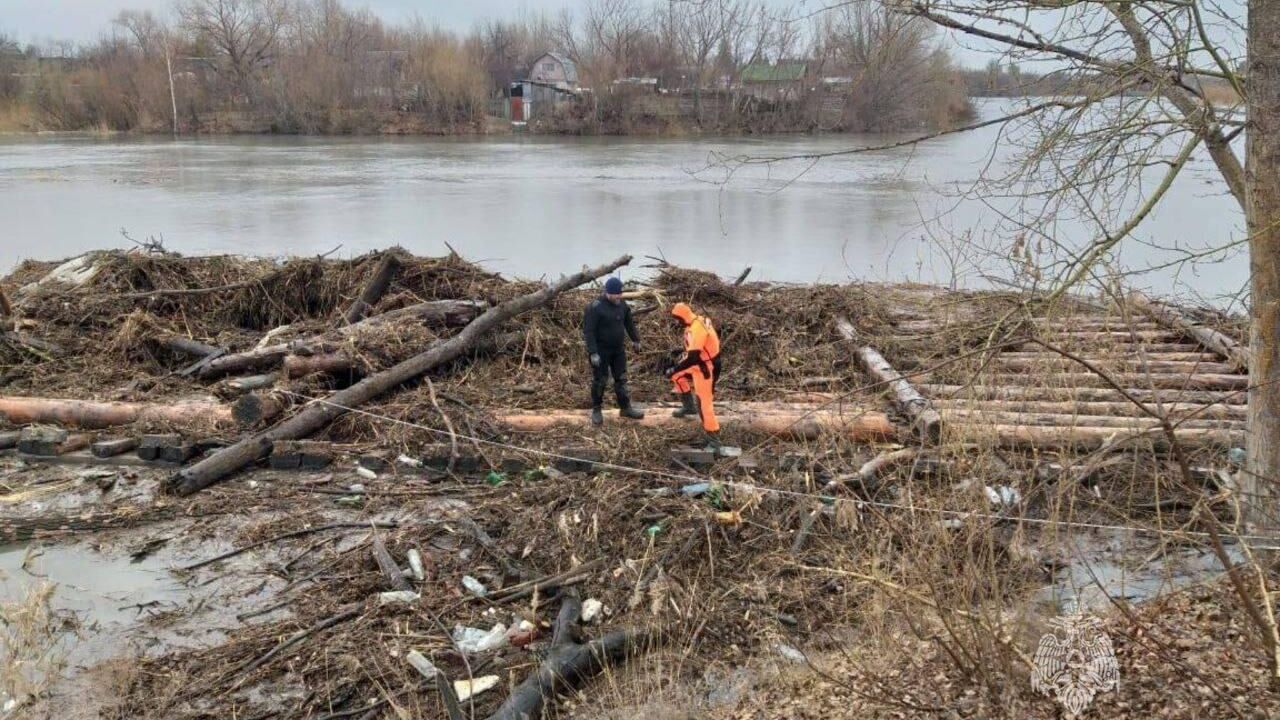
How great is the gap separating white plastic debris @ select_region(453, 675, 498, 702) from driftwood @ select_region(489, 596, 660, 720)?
19cm

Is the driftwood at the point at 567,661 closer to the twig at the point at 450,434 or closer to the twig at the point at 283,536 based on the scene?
the twig at the point at 283,536

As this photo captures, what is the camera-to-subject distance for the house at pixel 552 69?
64375 millimetres

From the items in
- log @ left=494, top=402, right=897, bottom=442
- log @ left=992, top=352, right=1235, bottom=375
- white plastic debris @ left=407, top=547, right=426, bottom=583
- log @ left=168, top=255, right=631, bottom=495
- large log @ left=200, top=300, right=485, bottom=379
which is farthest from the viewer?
large log @ left=200, top=300, right=485, bottom=379

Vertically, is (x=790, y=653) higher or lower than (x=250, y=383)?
lower

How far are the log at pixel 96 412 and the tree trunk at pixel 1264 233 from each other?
6.98 m

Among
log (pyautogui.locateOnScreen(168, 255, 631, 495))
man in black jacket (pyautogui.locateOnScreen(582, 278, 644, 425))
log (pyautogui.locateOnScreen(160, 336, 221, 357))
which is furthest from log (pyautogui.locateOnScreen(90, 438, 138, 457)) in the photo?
man in black jacket (pyautogui.locateOnScreen(582, 278, 644, 425))

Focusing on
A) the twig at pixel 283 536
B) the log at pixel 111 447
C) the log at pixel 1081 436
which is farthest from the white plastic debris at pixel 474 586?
the log at pixel 111 447

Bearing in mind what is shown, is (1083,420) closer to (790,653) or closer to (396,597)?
(790,653)

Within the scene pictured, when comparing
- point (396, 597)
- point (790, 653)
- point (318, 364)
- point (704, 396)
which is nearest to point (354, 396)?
point (318, 364)

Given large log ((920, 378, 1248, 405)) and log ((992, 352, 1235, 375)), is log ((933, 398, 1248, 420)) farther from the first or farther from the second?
log ((992, 352, 1235, 375))

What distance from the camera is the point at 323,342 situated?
8.60 metres

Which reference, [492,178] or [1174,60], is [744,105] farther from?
[1174,60]

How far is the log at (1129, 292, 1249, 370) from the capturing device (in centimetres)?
803

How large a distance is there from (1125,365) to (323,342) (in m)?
6.68
